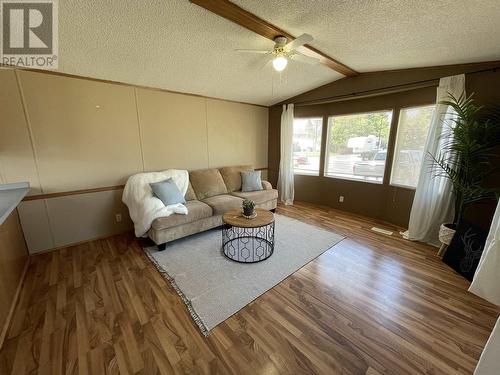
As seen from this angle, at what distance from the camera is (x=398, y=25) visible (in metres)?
1.88

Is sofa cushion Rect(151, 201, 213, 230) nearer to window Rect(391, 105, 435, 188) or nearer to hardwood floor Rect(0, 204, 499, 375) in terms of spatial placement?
hardwood floor Rect(0, 204, 499, 375)

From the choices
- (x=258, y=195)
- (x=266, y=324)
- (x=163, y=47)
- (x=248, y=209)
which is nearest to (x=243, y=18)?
(x=163, y=47)

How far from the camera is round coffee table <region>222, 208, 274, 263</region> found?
235cm

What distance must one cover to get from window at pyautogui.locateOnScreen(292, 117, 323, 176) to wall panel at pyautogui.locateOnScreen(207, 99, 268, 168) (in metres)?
0.77

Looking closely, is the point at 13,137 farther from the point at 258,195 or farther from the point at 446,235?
the point at 446,235

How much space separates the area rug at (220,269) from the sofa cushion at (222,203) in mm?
372

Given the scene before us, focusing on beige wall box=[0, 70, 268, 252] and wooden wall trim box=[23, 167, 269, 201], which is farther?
wooden wall trim box=[23, 167, 269, 201]

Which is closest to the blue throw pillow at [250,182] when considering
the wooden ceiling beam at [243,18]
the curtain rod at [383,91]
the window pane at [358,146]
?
the window pane at [358,146]

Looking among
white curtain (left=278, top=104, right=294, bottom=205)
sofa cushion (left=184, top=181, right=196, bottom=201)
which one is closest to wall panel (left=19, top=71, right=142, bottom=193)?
sofa cushion (left=184, top=181, right=196, bottom=201)

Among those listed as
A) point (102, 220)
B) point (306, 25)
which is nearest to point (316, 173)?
point (306, 25)

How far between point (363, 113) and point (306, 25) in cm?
228

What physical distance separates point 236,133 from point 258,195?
154cm

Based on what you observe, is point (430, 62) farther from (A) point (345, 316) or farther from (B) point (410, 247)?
(A) point (345, 316)

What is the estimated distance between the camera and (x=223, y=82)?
3.28m
